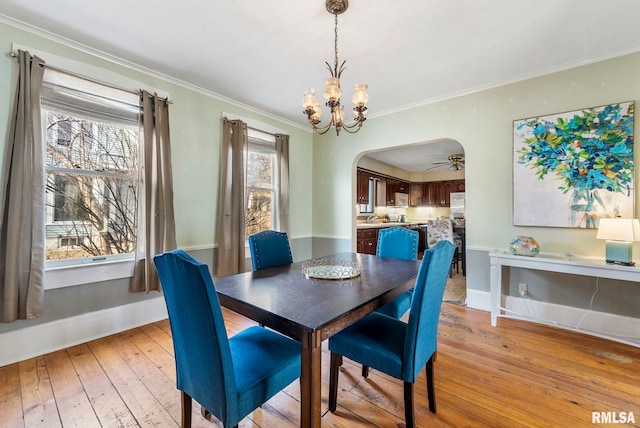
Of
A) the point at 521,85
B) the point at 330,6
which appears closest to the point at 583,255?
the point at 521,85

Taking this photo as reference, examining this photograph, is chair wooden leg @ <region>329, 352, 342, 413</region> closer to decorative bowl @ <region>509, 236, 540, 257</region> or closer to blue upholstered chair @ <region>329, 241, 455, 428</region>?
blue upholstered chair @ <region>329, 241, 455, 428</region>

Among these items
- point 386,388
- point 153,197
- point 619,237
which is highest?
point 153,197

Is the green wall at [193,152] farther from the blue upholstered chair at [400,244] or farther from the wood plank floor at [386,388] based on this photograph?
the blue upholstered chair at [400,244]

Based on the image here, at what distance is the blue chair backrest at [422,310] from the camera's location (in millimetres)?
1323

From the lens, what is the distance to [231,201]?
3.35m

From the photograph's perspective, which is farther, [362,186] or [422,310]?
[362,186]

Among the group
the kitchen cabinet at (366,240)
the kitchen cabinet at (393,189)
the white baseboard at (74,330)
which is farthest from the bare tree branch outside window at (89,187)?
the kitchen cabinet at (393,189)

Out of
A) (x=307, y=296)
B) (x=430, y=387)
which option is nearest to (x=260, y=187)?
(x=307, y=296)

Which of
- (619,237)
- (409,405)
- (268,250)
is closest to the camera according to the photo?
(409,405)

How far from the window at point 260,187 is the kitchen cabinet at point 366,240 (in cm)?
183

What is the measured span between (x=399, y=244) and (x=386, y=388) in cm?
122

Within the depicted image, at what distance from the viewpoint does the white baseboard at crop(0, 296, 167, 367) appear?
2059 millimetres

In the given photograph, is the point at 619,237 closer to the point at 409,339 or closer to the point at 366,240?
the point at 409,339

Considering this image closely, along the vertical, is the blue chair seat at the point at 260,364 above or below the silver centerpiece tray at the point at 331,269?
below
